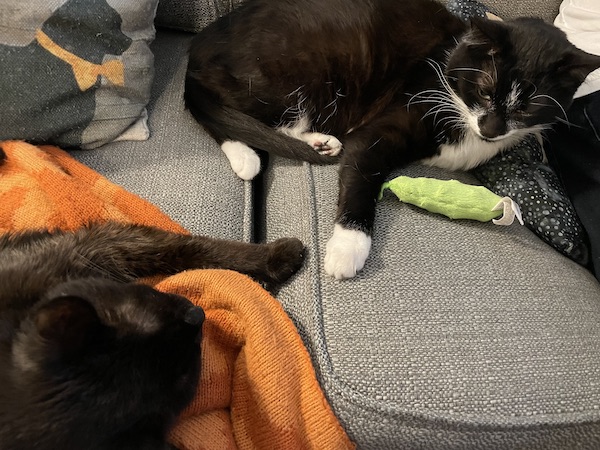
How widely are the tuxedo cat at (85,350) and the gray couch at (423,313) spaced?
0.26 m

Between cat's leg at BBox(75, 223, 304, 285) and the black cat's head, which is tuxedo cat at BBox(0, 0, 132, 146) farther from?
the black cat's head

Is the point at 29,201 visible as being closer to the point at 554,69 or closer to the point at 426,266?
the point at 426,266

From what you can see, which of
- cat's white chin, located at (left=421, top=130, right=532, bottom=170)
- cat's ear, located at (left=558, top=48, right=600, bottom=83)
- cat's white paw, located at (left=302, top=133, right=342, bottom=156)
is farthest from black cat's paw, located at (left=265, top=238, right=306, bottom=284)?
cat's ear, located at (left=558, top=48, right=600, bottom=83)

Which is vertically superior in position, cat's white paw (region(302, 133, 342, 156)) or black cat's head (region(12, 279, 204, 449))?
black cat's head (region(12, 279, 204, 449))

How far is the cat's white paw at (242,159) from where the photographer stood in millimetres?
1304

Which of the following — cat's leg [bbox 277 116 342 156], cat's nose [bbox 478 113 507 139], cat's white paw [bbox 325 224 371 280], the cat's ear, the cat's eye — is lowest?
cat's leg [bbox 277 116 342 156]

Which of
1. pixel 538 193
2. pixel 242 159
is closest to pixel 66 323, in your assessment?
pixel 242 159

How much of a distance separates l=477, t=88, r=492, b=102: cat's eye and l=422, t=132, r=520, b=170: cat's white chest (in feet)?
0.34

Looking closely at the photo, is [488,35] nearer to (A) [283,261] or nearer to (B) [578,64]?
(B) [578,64]

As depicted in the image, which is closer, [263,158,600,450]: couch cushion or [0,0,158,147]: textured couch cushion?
[263,158,600,450]: couch cushion

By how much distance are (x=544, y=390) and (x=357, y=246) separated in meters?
0.43

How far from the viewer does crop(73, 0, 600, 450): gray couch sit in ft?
2.79

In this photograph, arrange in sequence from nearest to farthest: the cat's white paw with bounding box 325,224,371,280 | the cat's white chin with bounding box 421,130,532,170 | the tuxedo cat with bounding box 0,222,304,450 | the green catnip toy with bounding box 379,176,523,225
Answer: the tuxedo cat with bounding box 0,222,304,450 < the cat's white paw with bounding box 325,224,371,280 < the green catnip toy with bounding box 379,176,523,225 < the cat's white chin with bounding box 421,130,532,170

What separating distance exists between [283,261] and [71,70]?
75 centimetres
